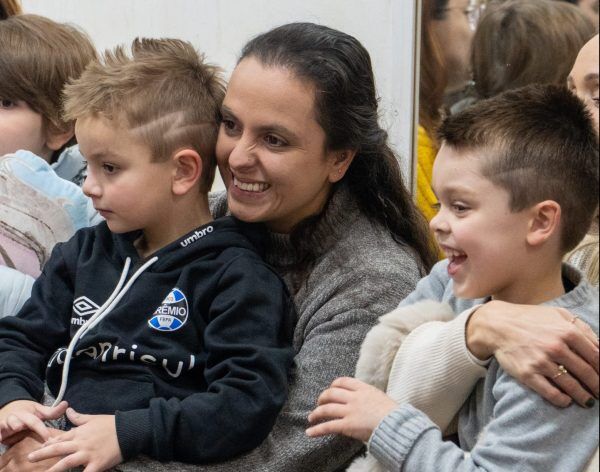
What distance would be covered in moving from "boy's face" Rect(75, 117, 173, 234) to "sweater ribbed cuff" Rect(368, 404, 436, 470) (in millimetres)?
703

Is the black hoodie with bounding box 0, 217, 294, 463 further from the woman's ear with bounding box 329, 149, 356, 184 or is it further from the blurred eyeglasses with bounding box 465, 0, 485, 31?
the blurred eyeglasses with bounding box 465, 0, 485, 31

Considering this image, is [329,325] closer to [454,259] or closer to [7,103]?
[454,259]

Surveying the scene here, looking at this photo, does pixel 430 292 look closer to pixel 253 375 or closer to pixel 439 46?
pixel 253 375

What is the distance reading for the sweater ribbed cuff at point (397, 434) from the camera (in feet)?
4.80

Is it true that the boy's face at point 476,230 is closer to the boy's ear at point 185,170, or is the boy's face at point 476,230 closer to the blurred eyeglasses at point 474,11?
the blurred eyeglasses at point 474,11

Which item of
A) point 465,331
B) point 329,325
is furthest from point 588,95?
point 329,325

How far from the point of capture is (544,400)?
4.48 feet

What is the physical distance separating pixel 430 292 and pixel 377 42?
0.98m

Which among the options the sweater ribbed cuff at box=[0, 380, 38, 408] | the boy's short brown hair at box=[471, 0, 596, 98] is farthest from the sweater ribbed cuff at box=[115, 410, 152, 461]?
the boy's short brown hair at box=[471, 0, 596, 98]

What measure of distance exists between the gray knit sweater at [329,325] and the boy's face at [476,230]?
14.5 inches

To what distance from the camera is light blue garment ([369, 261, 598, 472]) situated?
1.36 metres

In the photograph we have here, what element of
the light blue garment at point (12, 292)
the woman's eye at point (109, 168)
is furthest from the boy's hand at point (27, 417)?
the woman's eye at point (109, 168)

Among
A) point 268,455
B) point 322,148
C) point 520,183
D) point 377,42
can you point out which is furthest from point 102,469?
point 377,42

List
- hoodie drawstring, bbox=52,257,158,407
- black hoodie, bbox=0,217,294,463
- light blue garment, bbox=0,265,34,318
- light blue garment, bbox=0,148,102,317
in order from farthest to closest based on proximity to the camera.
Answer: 1. light blue garment, bbox=0,148,102,317
2. light blue garment, bbox=0,265,34,318
3. hoodie drawstring, bbox=52,257,158,407
4. black hoodie, bbox=0,217,294,463
